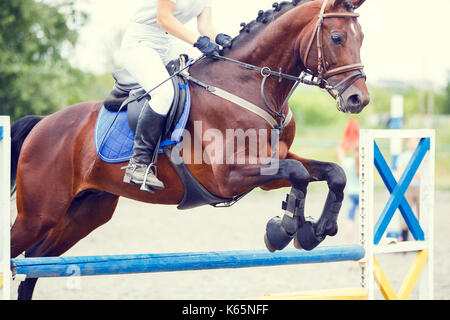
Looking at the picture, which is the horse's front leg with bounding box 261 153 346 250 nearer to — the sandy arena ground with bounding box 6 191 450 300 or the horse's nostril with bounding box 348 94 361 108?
the horse's nostril with bounding box 348 94 361 108

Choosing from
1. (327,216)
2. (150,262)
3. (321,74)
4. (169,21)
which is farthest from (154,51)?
(327,216)

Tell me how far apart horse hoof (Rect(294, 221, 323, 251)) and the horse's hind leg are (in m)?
1.54

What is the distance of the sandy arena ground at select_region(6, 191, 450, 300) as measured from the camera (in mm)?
5797

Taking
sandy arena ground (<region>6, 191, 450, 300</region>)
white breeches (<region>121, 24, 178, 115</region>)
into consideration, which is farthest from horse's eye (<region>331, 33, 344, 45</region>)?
sandy arena ground (<region>6, 191, 450, 300</region>)

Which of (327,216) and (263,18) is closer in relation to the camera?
(327,216)

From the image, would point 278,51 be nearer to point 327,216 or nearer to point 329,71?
point 329,71

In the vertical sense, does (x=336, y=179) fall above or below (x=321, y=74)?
below

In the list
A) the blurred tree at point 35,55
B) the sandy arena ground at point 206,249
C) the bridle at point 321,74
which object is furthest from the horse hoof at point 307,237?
the blurred tree at point 35,55

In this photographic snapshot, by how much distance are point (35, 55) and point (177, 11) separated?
9.24m

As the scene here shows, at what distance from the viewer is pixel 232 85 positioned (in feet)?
11.3

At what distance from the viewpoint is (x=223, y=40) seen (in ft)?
11.7

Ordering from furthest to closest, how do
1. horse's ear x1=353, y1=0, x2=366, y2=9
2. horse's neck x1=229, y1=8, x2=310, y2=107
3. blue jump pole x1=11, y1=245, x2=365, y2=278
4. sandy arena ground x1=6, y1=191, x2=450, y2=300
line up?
1. sandy arena ground x1=6, y1=191, x2=450, y2=300
2. horse's neck x1=229, y1=8, x2=310, y2=107
3. horse's ear x1=353, y1=0, x2=366, y2=9
4. blue jump pole x1=11, y1=245, x2=365, y2=278

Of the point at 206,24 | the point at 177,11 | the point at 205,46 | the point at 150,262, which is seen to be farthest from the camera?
the point at 206,24

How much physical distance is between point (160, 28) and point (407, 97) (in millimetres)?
41847
